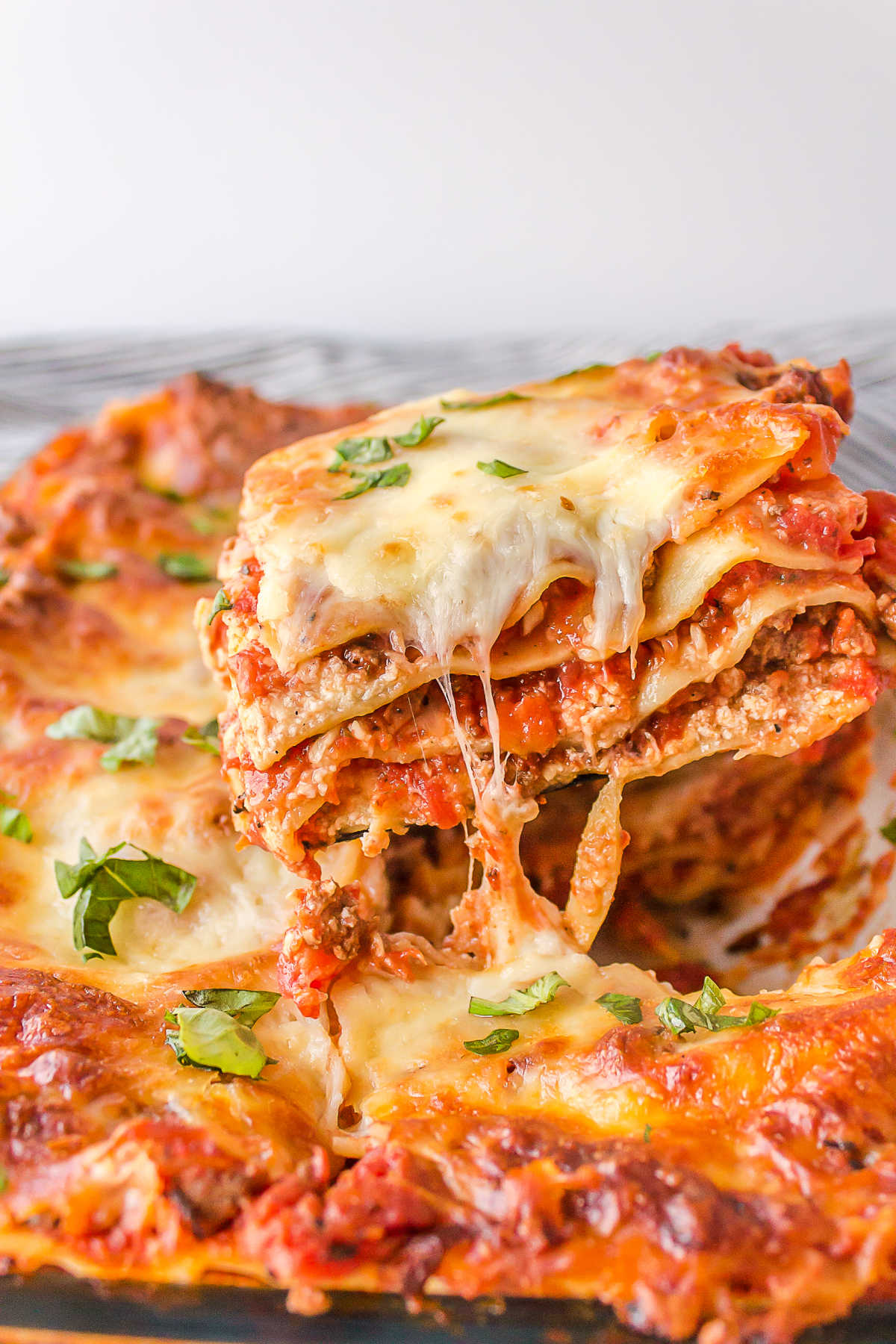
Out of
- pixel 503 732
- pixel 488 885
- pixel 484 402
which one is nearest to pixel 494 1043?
pixel 488 885

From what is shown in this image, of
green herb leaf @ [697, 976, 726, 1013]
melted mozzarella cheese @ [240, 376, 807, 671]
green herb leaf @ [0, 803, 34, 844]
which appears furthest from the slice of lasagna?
green herb leaf @ [0, 803, 34, 844]

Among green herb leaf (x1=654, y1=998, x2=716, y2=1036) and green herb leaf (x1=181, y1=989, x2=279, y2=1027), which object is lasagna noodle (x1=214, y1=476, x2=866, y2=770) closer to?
green herb leaf (x1=181, y1=989, x2=279, y2=1027)

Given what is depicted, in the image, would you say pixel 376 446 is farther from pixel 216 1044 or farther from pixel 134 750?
pixel 216 1044

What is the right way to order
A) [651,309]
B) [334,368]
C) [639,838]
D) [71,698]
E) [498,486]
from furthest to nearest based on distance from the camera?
[651,309]
[334,368]
[71,698]
[639,838]
[498,486]

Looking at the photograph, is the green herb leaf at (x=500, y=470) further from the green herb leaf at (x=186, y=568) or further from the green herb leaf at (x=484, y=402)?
the green herb leaf at (x=186, y=568)

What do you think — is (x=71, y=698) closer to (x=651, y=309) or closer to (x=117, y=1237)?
(x=117, y=1237)

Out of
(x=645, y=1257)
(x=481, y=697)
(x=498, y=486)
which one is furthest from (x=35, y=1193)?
(x=498, y=486)
